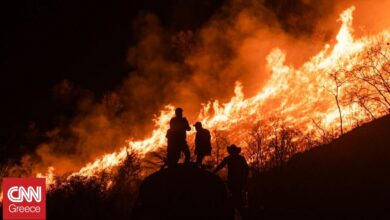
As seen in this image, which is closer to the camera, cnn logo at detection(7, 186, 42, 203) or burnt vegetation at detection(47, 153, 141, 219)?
cnn logo at detection(7, 186, 42, 203)

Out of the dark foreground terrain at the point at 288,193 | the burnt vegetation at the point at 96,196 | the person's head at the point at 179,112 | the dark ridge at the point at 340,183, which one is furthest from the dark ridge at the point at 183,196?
the burnt vegetation at the point at 96,196

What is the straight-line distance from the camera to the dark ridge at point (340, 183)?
837 inches

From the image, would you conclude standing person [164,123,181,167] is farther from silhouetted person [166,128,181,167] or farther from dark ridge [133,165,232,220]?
dark ridge [133,165,232,220]

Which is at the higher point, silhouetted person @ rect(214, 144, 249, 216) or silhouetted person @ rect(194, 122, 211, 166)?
silhouetted person @ rect(194, 122, 211, 166)

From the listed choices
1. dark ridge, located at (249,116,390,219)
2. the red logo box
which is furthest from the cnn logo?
dark ridge, located at (249,116,390,219)

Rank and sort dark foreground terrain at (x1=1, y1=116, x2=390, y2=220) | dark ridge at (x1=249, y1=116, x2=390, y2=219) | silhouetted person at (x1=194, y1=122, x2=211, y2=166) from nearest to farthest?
dark foreground terrain at (x1=1, y1=116, x2=390, y2=220)
silhouetted person at (x1=194, y1=122, x2=211, y2=166)
dark ridge at (x1=249, y1=116, x2=390, y2=219)

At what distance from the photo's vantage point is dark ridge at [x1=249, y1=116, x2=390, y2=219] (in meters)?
21.2

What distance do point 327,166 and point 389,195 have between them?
37.8ft

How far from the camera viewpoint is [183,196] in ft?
54.3

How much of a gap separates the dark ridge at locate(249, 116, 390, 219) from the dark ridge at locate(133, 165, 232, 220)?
6.08 m

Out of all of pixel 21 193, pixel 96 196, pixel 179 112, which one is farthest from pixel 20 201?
pixel 96 196

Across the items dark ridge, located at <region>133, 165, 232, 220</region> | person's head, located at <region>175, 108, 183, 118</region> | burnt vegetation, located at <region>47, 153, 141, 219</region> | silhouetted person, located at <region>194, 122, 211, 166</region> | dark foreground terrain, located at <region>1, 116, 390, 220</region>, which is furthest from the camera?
burnt vegetation, located at <region>47, 153, 141, 219</region>

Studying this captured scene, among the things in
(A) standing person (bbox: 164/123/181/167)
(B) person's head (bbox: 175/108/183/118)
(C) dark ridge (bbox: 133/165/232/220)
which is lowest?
(C) dark ridge (bbox: 133/165/232/220)

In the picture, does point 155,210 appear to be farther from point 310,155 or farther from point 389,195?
point 310,155
